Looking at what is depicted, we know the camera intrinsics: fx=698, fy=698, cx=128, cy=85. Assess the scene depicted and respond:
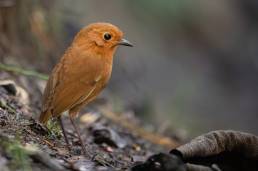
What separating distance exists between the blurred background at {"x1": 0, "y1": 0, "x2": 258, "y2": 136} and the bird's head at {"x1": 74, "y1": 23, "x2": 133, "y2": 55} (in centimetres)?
213

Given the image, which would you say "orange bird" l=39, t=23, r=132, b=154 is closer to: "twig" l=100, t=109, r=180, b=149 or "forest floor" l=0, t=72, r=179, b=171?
"forest floor" l=0, t=72, r=179, b=171

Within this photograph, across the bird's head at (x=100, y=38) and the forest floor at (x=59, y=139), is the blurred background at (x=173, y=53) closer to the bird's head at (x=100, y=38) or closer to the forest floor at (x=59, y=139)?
the forest floor at (x=59, y=139)

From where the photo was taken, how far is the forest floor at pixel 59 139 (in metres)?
3.93

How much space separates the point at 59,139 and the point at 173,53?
794cm

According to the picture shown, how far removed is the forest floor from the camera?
3.93 metres

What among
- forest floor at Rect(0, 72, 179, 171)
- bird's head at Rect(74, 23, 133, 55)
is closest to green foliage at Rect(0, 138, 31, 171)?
forest floor at Rect(0, 72, 179, 171)

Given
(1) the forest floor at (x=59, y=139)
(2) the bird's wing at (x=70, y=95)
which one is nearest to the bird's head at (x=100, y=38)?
(2) the bird's wing at (x=70, y=95)

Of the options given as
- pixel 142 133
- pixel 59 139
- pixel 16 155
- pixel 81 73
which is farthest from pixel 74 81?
pixel 142 133

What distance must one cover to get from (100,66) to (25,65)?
7.65 ft

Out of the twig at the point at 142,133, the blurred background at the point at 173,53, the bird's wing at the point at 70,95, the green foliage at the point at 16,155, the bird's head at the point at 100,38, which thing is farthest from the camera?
the blurred background at the point at 173,53

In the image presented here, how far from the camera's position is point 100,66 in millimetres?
5523

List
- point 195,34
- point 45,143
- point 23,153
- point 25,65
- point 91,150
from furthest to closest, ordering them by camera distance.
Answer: point 195,34 → point 25,65 → point 91,150 → point 45,143 → point 23,153

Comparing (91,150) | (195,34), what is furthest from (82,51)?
(195,34)

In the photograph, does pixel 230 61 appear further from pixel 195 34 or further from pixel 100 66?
pixel 100 66
